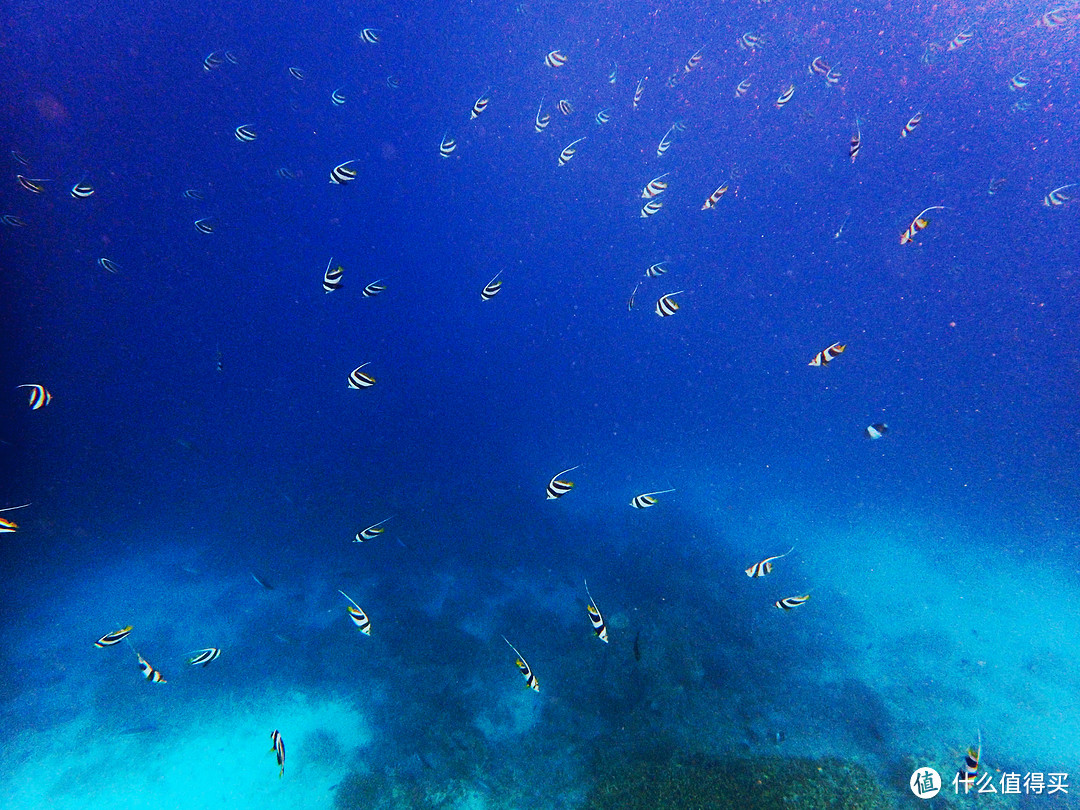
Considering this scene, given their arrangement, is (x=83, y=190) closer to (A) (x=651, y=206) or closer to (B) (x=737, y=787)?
(A) (x=651, y=206)

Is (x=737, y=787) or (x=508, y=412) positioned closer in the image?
(x=737, y=787)

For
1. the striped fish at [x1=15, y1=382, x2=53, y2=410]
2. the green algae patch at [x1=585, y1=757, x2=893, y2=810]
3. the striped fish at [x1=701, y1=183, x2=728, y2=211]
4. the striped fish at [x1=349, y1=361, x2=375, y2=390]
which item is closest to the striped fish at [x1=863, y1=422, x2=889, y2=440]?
the striped fish at [x1=701, y1=183, x2=728, y2=211]

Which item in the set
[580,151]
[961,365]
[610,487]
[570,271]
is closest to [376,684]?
[610,487]

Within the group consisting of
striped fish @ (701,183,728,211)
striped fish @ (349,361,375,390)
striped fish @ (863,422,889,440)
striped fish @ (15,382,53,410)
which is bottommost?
striped fish @ (15,382,53,410)

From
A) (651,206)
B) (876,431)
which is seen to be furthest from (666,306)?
(876,431)

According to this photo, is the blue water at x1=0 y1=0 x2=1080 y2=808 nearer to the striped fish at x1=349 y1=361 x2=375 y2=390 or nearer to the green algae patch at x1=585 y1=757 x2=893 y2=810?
the green algae patch at x1=585 y1=757 x2=893 y2=810

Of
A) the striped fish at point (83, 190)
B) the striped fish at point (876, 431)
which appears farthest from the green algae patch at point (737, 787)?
the striped fish at point (83, 190)

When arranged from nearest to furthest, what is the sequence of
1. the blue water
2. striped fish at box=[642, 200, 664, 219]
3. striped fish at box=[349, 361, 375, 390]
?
striped fish at box=[349, 361, 375, 390], striped fish at box=[642, 200, 664, 219], the blue water
